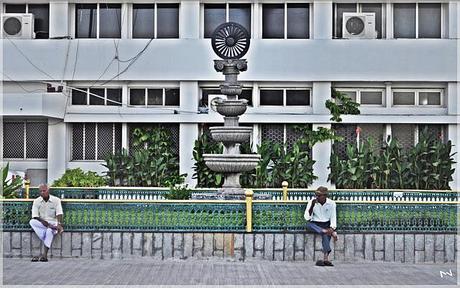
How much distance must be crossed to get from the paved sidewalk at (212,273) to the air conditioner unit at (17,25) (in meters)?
11.5

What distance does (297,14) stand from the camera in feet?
72.1

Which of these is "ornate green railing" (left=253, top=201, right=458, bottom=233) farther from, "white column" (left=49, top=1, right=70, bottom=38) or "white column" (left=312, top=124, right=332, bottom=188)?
"white column" (left=49, top=1, right=70, bottom=38)

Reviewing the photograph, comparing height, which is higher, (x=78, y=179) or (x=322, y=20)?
(x=322, y=20)

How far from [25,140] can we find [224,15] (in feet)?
25.0

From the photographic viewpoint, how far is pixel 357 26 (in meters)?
21.4

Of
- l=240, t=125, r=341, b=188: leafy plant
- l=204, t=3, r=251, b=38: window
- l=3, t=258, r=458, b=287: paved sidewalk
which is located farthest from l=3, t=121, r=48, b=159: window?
l=3, t=258, r=458, b=287: paved sidewalk

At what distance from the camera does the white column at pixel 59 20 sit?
856 inches

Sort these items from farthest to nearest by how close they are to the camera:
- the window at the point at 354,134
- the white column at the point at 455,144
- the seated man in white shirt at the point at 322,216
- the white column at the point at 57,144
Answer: the window at the point at 354,134
the white column at the point at 57,144
the white column at the point at 455,144
the seated man in white shirt at the point at 322,216

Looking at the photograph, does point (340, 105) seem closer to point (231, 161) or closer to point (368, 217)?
point (231, 161)

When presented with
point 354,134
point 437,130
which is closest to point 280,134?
point 354,134

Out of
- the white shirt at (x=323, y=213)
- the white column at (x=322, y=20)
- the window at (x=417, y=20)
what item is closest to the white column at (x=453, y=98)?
the window at (x=417, y=20)

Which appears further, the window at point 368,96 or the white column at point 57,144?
the window at point 368,96

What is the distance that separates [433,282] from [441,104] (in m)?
12.4

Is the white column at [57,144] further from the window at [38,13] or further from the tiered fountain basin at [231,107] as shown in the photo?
the tiered fountain basin at [231,107]
